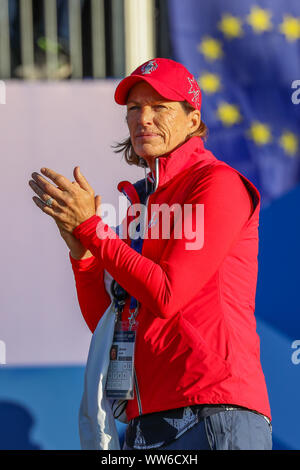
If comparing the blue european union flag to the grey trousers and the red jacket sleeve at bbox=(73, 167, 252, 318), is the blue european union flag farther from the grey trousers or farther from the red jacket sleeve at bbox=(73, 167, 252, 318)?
the grey trousers

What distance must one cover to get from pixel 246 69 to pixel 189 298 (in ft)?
6.36

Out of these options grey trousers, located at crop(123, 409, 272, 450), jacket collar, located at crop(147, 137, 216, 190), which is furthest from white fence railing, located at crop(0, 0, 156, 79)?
grey trousers, located at crop(123, 409, 272, 450)

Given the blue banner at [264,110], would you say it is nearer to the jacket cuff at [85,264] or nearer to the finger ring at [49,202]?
the jacket cuff at [85,264]

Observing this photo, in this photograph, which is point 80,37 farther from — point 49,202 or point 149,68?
point 49,202

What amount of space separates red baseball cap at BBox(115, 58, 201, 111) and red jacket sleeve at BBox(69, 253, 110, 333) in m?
0.57

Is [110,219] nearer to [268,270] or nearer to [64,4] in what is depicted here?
[268,270]

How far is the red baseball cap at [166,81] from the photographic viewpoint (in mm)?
2039

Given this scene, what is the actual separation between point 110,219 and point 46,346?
76cm

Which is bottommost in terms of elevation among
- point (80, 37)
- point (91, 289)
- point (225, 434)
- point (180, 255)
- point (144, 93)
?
point (225, 434)

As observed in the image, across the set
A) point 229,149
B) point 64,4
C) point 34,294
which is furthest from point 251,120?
point 34,294

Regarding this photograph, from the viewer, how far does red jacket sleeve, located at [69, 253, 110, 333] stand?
213cm

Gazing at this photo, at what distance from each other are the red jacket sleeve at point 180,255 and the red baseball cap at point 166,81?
36 centimetres

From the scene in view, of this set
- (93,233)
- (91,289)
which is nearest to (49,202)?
(93,233)

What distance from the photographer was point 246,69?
11.1 feet
